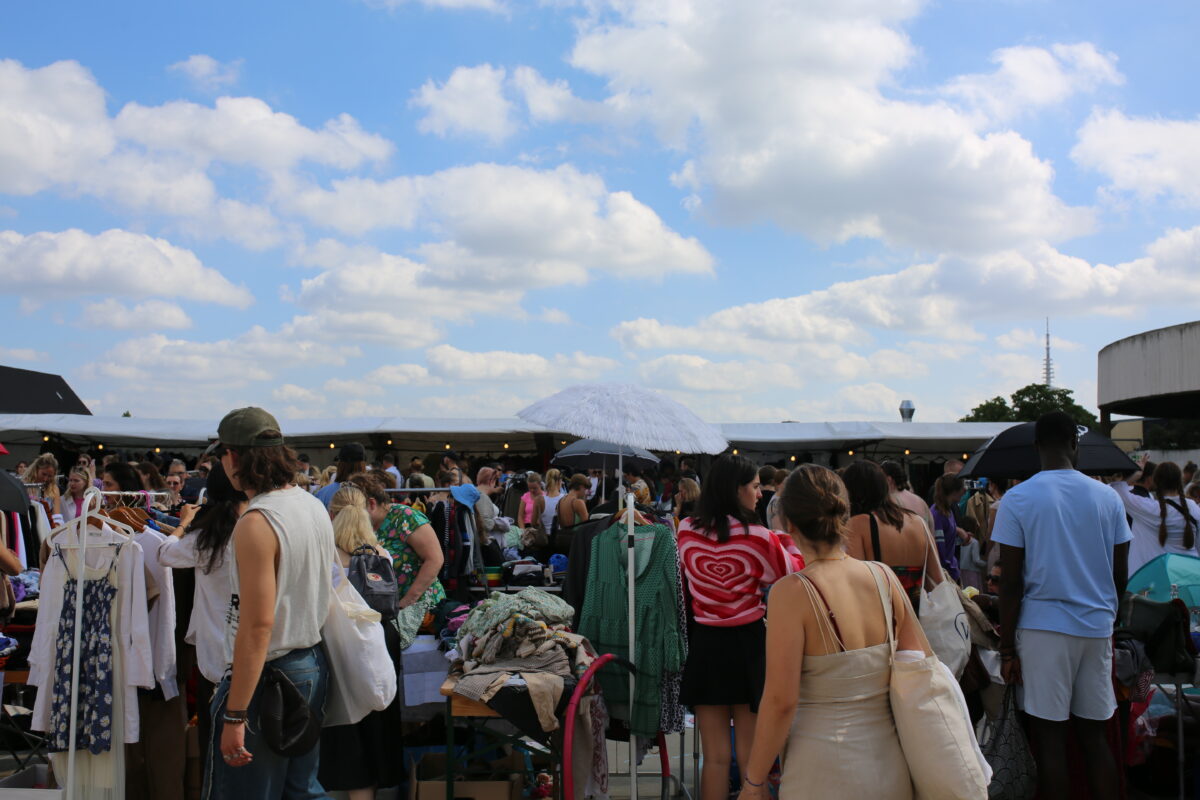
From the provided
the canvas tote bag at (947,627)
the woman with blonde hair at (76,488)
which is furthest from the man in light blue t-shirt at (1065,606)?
the woman with blonde hair at (76,488)

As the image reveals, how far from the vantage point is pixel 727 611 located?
3.92 meters

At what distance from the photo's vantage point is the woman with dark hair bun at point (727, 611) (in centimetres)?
387

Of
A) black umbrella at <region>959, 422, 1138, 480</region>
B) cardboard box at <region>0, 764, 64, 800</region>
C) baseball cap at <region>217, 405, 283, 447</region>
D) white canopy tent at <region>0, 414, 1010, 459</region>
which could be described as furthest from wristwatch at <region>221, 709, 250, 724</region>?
white canopy tent at <region>0, 414, 1010, 459</region>

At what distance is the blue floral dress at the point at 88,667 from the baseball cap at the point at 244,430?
1976 mm

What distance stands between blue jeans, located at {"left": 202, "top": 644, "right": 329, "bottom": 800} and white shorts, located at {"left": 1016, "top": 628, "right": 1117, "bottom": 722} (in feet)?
9.50

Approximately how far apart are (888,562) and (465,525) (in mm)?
3188

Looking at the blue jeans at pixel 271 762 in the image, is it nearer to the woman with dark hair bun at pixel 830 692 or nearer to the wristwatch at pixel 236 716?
the wristwatch at pixel 236 716

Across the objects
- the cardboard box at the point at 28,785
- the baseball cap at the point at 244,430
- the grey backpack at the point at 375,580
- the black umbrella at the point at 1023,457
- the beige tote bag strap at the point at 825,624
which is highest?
the baseball cap at the point at 244,430

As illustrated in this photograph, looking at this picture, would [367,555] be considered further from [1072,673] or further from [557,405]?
[1072,673]

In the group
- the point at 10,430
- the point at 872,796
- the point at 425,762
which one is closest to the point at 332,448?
the point at 10,430

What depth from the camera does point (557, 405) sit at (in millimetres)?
4688

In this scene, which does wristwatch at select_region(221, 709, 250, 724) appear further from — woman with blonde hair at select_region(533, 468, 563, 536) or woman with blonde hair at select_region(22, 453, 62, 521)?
woman with blonde hair at select_region(533, 468, 563, 536)

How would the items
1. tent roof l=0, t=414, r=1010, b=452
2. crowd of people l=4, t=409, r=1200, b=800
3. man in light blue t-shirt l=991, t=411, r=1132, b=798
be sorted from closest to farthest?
crowd of people l=4, t=409, r=1200, b=800
man in light blue t-shirt l=991, t=411, r=1132, b=798
tent roof l=0, t=414, r=1010, b=452

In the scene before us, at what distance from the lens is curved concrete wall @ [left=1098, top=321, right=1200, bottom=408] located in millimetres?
28984
